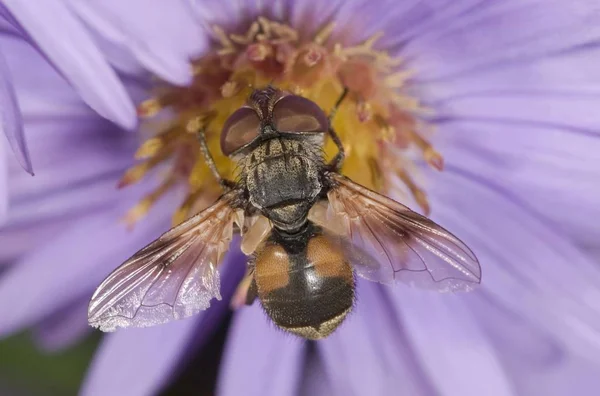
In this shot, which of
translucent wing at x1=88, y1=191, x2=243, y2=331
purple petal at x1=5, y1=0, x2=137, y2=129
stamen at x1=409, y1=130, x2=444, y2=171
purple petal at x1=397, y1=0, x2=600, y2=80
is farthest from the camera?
stamen at x1=409, y1=130, x2=444, y2=171

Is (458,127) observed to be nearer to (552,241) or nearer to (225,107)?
(552,241)

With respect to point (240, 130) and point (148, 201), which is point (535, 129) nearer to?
point (240, 130)

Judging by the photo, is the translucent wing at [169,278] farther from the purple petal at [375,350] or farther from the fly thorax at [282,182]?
the purple petal at [375,350]

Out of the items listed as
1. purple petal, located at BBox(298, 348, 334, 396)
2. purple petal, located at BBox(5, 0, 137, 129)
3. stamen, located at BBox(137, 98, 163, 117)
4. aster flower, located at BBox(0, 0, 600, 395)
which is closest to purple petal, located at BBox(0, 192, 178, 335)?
aster flower, located at BBox(0, 0, 600, 395)

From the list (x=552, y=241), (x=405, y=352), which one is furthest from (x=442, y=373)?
(x=552, y=241)

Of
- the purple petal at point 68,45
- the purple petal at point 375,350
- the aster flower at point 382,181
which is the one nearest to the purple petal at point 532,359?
the aster flower at point 382,181

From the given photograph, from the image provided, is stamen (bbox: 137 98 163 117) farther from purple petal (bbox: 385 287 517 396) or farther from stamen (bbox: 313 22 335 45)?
purple petal (bbox: 385 287 517 396)
